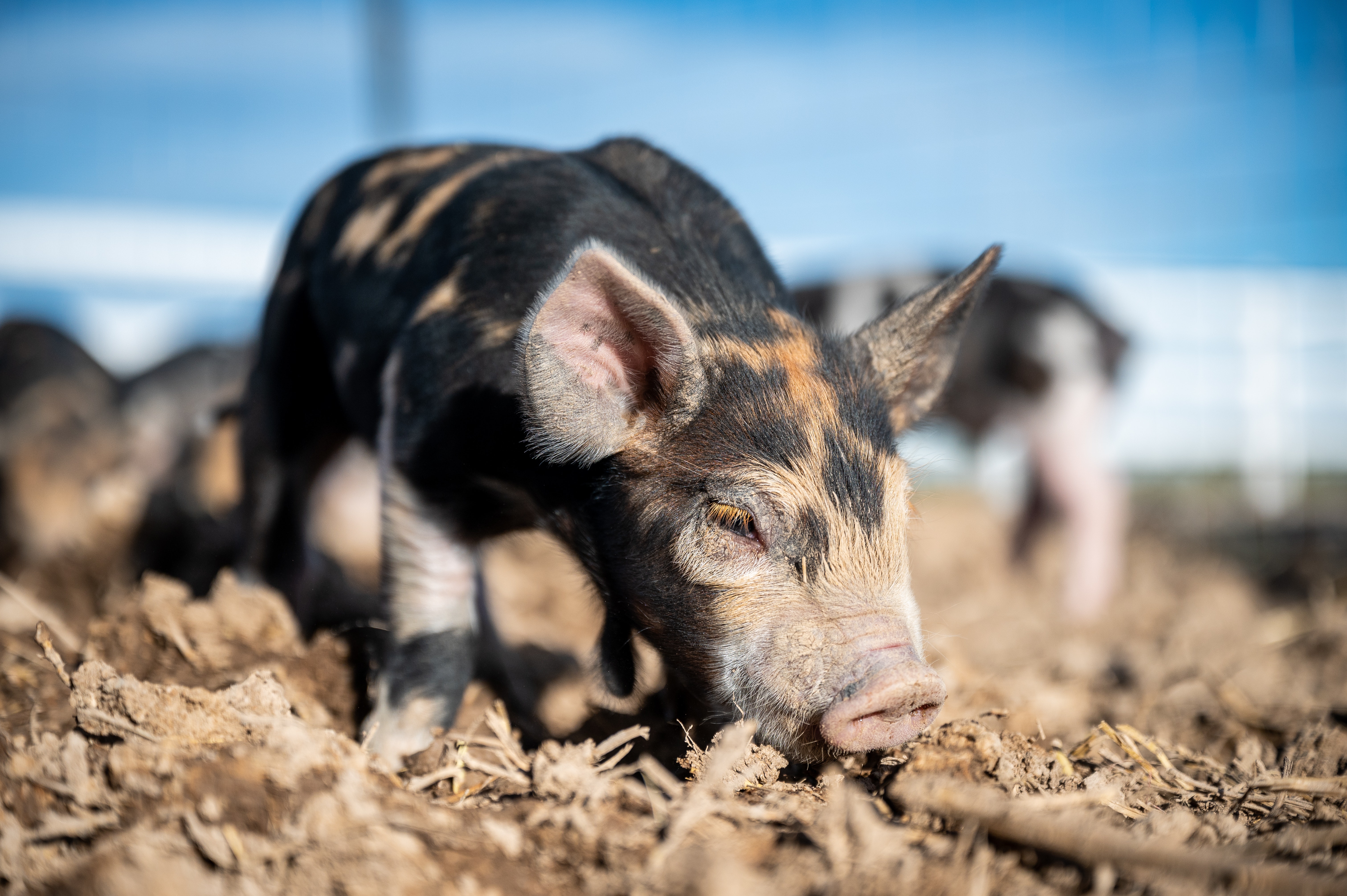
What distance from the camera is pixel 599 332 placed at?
2.29 meters

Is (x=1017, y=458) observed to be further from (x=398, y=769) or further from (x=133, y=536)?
(x=398, y=769)

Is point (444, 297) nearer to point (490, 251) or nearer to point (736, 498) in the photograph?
point (490, 251)

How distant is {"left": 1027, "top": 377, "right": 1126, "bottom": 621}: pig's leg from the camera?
670 cm

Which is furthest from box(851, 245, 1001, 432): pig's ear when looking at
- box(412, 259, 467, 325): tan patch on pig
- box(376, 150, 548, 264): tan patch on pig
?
box(376, 150, 548, 264): tan patch on pig

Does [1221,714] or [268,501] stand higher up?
[268,501]

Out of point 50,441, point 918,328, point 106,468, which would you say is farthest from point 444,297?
point 50,441

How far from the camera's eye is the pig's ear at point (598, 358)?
85.4 inches

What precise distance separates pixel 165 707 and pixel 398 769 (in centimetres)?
53

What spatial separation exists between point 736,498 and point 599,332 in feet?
1.58

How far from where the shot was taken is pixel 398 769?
7.60 feet

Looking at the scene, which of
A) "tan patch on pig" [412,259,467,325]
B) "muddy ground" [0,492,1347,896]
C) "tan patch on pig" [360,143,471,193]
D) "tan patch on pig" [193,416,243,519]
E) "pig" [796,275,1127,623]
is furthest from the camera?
"pig" [796,275,1127,623]

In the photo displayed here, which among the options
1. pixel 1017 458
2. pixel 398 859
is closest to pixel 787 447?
pixel 398 859

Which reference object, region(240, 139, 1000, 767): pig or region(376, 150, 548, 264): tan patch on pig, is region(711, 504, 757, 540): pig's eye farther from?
region(376, 150, 548, 264): tan patch on pig

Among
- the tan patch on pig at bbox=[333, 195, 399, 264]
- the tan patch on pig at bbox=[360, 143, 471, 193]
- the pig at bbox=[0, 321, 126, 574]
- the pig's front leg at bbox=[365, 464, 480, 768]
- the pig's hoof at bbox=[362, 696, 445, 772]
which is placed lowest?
the pig at bbox=[0, 321, 126, 574]
